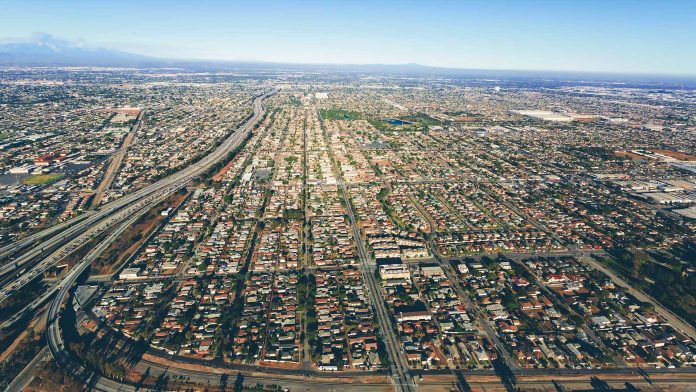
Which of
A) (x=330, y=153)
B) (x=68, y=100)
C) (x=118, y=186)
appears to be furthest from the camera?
(x=68, y=100)

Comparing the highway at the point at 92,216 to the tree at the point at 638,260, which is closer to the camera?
the tree at the point at 638,260

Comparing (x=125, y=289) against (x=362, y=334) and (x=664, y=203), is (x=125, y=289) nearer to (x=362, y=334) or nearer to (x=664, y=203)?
(x=362, y=334)

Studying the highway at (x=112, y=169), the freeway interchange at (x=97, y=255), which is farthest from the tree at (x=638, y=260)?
the highway at (x=112, y=169)

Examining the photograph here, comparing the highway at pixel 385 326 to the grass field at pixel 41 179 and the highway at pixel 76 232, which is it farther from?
the grass field at pixel 41 179

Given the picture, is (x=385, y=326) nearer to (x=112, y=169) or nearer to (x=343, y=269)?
(x=343, y=269)

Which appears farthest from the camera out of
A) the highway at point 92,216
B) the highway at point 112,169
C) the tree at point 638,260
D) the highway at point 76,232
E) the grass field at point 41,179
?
the grass field at point 41,179

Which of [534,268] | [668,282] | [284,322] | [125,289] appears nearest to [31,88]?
[125,289]

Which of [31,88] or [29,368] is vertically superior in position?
[31,88]
